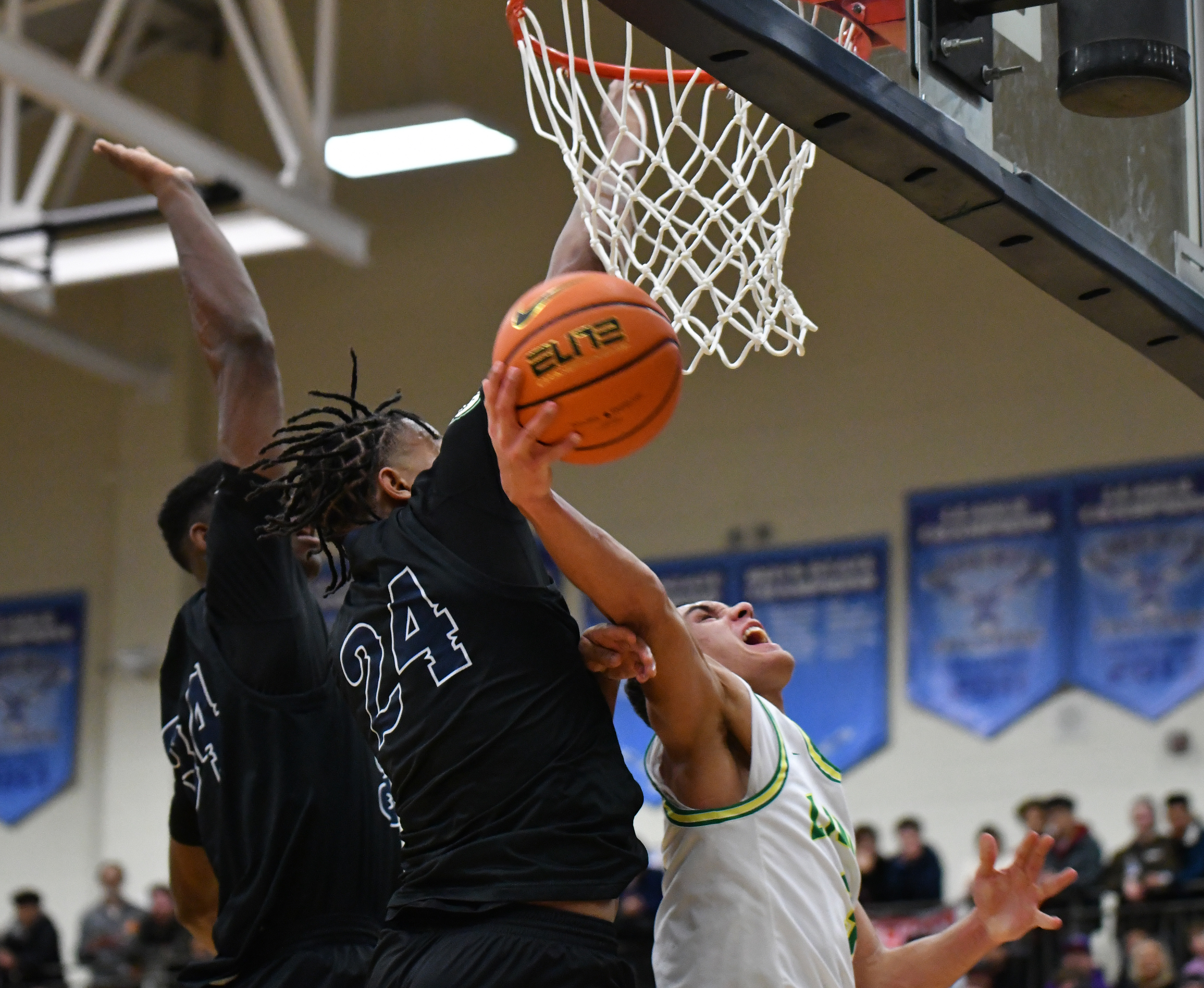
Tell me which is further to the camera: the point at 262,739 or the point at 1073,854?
the point at 1073,854

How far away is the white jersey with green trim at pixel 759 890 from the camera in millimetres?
3391

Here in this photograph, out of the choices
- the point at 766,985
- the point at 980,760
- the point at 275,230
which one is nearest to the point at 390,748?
the point at 766,985

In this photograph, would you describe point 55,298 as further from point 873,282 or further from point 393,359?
point 873,282

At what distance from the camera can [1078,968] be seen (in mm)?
11367

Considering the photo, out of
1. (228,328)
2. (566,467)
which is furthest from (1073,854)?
(228,328)

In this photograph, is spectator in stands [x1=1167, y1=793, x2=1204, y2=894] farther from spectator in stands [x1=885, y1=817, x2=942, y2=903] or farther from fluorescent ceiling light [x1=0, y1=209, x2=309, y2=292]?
fluorescent ceiling light [x1=0, y1=209, x2=309, y2=292]

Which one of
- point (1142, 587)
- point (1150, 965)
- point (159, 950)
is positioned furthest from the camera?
point (159, 950)

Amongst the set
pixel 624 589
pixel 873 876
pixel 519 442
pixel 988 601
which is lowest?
pixel 873 876

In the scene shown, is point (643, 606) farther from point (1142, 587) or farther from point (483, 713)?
point (1142, 587)

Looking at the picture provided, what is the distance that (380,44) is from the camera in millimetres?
16359

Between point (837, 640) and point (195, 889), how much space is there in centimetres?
1051

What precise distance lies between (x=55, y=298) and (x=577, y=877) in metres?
15.9

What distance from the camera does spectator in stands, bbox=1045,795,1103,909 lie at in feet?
39.4

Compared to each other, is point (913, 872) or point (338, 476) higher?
point (338, 476)
